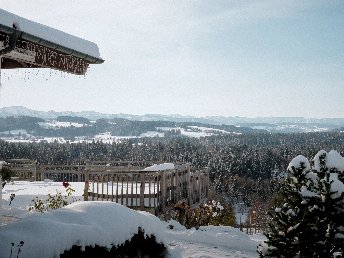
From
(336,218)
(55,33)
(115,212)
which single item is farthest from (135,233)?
(55,33)

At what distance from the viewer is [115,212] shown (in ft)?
21.5

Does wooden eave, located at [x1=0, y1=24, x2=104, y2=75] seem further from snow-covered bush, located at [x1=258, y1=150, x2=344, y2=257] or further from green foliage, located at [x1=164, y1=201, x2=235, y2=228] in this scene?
green foliage, located at [x1=164, y1=201, x2=235, y2=228]

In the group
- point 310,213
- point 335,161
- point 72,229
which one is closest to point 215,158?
point 335,161

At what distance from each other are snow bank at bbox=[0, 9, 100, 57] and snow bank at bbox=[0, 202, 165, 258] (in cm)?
278

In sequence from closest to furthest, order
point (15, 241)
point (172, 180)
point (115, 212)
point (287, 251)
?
point (15, 241) → point (287, 251) → point (115, 212) → point (172, 180)

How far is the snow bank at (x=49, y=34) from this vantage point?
6.10m

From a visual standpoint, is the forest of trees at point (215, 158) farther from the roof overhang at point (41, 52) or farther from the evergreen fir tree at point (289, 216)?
the evergreen fir tree at point (289, 216)

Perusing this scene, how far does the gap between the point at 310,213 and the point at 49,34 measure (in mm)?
5050

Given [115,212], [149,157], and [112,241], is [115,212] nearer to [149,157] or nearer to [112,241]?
[112,241]

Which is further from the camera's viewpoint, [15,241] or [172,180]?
[172,180]

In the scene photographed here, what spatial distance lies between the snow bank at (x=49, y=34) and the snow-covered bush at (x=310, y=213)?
420 centimetres

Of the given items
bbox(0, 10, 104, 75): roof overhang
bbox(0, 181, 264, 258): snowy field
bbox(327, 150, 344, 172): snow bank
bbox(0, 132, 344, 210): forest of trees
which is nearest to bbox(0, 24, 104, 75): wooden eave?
bbox(0, 10, 104, 75): roof overhang

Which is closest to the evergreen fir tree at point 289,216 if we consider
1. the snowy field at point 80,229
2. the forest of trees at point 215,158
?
the snowy field at point 80,229

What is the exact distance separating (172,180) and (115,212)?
266 inches
